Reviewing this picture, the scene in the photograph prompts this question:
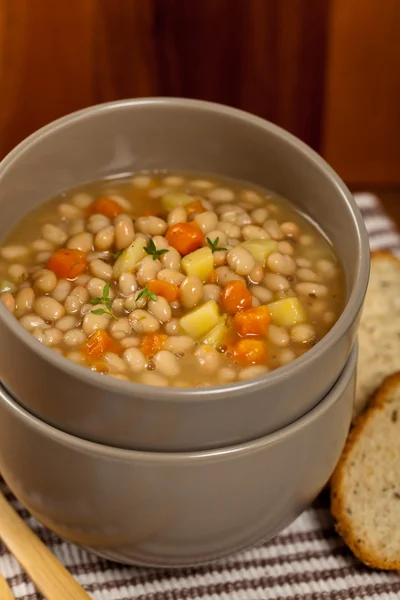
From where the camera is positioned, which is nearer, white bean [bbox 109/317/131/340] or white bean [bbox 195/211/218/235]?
white bean [bbox 109/317/131/340]

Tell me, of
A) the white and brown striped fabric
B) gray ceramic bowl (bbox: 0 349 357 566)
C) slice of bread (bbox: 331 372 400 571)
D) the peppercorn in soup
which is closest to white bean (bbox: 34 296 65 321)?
the peppercorn in soup

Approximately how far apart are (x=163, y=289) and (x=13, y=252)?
31cm

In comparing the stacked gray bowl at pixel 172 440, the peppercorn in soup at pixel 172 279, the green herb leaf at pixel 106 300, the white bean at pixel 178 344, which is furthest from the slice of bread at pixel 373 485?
the green herb leaf at pixel 106 300

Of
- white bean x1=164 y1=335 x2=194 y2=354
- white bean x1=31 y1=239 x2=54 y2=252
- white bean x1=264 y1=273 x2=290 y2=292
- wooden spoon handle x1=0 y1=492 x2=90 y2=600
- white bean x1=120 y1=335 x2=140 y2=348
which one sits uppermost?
white bean x1=31 y1=239 x2=54 y2=252

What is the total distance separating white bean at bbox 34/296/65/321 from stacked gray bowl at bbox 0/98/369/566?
190mm

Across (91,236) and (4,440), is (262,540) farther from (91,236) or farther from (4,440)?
(91,236)

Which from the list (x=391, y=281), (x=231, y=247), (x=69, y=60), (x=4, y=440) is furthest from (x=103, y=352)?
(x=69, y=60)

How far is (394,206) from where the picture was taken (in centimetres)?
303

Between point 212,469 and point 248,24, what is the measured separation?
68.7 inches

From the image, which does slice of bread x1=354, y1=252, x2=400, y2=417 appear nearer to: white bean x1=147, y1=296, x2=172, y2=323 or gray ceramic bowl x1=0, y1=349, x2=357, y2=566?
gray ceramic bowl x1=0, y1=349, x2=357, y2=566

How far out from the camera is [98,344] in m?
1.61

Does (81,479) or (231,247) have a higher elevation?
(231,247)

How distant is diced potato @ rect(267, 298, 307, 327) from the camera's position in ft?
5.55

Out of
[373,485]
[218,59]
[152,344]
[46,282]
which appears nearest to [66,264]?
[46,282]
